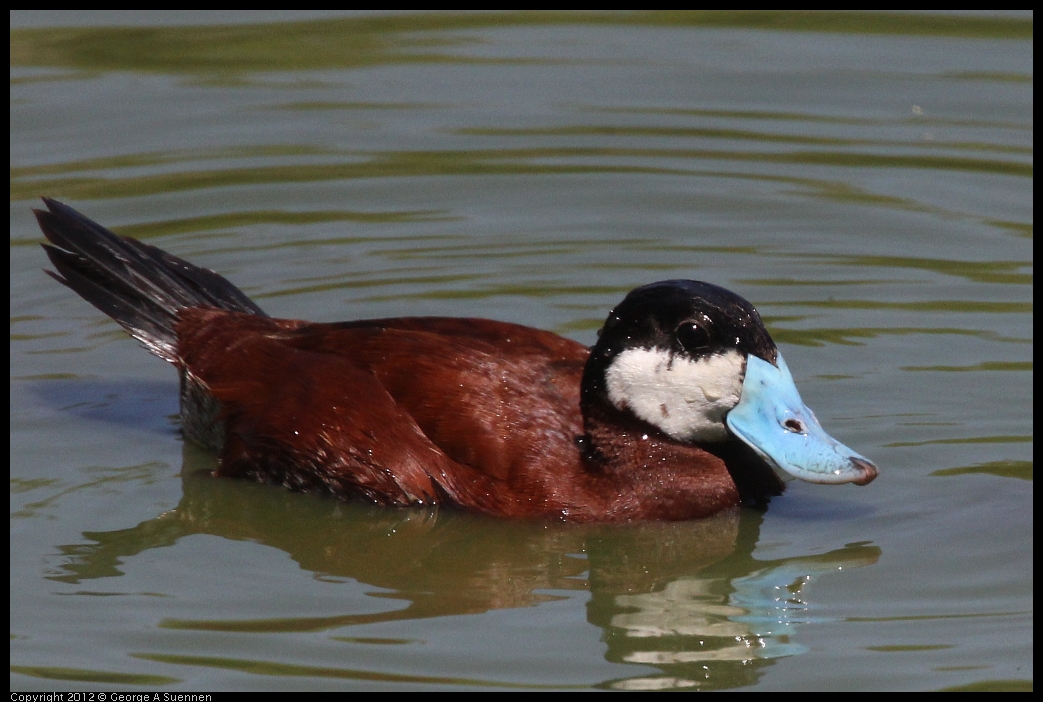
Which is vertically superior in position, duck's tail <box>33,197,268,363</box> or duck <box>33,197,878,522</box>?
duck's tail <box>33,197,268,363</box>

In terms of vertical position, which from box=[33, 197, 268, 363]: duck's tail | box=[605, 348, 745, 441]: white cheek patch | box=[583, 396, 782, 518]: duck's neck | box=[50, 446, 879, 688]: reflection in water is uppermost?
box=[33, 197, 268, 363]: duck's tail

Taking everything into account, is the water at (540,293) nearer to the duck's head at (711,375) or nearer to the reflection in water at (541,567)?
the reflection in water at (541,567)

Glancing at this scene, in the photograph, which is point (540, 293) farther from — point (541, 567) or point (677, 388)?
point (541, 567)

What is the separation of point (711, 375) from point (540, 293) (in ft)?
8.40

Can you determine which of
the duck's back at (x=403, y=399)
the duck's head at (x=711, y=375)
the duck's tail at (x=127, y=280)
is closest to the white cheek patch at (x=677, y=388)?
the duck's head at (x=711, y=375)

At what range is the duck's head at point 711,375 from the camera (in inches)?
223

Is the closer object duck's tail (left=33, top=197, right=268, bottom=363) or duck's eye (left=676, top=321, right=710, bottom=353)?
duck's eye (left=676, top=321, right=710, bottom=353)

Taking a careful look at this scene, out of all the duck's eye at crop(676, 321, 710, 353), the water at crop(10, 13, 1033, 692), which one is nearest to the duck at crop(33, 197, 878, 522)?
the duck's eye at crop(676, 321, 710, 353)

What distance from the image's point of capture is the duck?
18.9ft

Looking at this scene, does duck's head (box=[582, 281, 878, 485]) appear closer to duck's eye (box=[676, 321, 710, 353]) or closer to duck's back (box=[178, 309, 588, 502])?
duck's eye (box=[676, 321, 710, 353])

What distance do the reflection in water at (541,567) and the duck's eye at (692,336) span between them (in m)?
0.68

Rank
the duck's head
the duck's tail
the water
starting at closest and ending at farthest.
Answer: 1. the water
2. the duck's head
3. the duck's tail

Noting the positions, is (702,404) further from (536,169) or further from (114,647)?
(536,169)

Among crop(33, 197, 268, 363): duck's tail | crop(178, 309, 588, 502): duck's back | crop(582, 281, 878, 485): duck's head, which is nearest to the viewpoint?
crop(582, 281, 878, 485): duck's head
